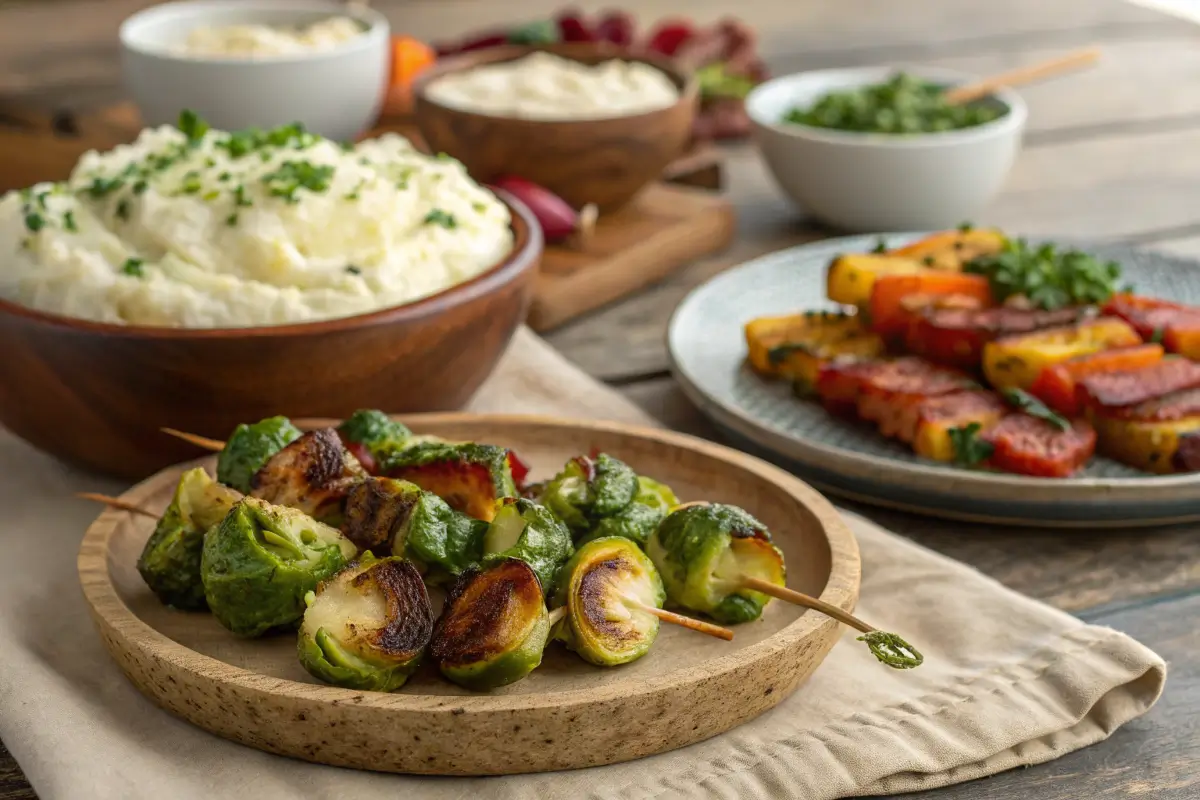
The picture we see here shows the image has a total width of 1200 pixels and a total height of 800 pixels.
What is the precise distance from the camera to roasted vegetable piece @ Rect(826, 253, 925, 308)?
117 inches

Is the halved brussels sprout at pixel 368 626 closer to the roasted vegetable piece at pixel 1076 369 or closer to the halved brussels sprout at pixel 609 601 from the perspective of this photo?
the halved brussels sprout at pixel 609 601

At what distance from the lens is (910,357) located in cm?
282

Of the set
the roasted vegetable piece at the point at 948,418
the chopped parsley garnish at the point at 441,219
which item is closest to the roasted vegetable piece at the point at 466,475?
the chopped parsley garnish at the point at 441,219

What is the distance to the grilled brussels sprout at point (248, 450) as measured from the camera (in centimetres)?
209

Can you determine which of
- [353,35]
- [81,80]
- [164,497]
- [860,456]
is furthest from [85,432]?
[81,80]

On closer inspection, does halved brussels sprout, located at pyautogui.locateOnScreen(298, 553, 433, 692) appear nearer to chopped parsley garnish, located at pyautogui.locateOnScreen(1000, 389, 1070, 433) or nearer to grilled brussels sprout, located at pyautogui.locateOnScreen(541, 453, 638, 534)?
grilled brussels sprout, located at pyautogui.locateOnScreen(541, 453, 638, 534)

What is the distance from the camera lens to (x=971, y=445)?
252 centimetres

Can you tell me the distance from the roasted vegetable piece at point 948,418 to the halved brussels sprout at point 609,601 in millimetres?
829

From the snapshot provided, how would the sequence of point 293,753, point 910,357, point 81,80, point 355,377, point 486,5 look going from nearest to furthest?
point 293,753, point 355,377, point 910,357, point 81,80, point 486,5

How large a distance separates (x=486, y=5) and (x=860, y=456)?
4.63 metres

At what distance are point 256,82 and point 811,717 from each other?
8.52 ft

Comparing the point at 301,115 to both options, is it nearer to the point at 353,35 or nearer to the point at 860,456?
the point at 353,35

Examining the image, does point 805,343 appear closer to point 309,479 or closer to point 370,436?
point 370,436

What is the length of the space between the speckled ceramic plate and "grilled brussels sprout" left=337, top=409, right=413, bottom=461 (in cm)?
73
